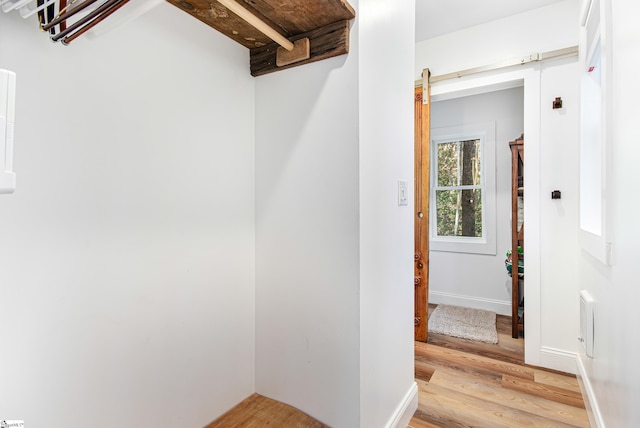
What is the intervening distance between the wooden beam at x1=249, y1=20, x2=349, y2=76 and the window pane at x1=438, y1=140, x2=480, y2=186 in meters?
3.04

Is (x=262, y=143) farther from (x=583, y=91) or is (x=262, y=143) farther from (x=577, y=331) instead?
(x=577, y=331)

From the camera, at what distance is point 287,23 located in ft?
3.94

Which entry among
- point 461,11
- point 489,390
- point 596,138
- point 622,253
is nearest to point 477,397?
point 489,390

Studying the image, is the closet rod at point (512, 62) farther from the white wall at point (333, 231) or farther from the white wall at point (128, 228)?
the white wall at point (128, 228)

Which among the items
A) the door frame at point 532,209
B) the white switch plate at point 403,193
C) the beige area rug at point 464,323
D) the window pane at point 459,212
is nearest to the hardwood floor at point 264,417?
the white switch plate at point 403,193

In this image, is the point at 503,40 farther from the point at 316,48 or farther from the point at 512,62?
the point at 316,48

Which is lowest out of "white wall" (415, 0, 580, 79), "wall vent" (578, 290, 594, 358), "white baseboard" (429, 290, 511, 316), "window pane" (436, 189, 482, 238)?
"white baseboard" (429, 290, 511, 316)

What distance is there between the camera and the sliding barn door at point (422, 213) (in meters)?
2.69

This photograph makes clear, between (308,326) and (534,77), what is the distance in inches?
95.5

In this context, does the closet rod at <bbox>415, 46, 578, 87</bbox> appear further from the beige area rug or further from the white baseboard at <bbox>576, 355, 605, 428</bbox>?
the beige area rug

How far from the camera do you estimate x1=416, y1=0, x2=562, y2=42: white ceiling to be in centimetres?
230

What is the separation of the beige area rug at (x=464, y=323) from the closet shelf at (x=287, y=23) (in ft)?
8.77

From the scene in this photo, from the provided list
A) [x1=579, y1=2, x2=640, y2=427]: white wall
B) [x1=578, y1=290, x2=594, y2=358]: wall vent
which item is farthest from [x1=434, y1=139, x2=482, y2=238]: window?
[x1=579, y1=2, x2=640, y2=427]: white wall

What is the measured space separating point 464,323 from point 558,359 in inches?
35.9
